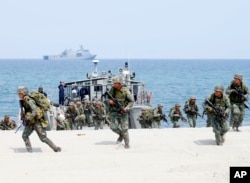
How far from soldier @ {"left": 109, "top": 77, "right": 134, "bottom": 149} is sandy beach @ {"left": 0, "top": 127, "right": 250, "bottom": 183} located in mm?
546

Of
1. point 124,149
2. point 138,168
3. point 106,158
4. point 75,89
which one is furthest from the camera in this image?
point 75,89

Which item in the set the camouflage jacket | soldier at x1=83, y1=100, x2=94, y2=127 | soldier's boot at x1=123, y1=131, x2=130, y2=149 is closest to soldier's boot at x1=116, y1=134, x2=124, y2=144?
soldier's boot at x1=123, y1=131, x2=130, y2=149

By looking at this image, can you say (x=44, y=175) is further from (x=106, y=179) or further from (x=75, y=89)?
(x=75, y=89)

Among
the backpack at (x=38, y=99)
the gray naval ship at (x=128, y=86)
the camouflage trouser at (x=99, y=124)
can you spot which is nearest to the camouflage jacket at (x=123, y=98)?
the backpack at (x=38, y=99)

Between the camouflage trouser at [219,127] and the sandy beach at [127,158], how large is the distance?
0.23 meters

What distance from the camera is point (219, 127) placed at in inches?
607

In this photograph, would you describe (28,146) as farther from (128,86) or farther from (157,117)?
(128,86)

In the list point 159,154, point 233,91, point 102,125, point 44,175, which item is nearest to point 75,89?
point 102,125

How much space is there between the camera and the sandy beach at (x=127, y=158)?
11.5 m

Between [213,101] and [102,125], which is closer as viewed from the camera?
[213,101]

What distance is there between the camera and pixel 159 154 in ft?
46.8

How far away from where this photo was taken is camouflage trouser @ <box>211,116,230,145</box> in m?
15.3

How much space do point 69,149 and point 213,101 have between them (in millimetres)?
3540

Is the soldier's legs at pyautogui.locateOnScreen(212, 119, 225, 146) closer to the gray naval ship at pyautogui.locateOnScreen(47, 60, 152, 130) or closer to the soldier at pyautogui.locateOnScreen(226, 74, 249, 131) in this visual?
the soldier at pyautogui.locateOnScreen(226, 74, 249, 131)
